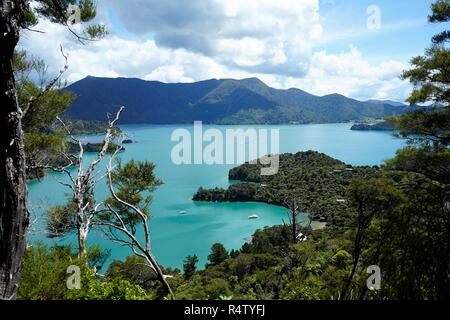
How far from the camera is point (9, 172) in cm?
188

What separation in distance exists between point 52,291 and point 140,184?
5.24 meters

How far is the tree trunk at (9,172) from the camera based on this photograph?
1.86m

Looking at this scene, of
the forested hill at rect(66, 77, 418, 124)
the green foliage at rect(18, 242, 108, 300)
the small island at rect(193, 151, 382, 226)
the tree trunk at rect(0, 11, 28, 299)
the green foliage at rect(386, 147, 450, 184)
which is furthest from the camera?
the forested hill at rect(66, 77, 418, 124)

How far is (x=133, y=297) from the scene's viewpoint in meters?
2.94

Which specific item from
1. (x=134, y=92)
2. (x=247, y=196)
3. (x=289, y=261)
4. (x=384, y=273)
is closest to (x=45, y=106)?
(x=384, y=273)

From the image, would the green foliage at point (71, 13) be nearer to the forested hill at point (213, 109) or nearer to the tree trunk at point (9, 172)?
the tree trunk at point (9, 172)

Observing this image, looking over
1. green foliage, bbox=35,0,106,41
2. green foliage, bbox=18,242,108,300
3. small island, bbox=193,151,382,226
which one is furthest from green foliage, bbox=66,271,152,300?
small island, bbox=193,151,382,226

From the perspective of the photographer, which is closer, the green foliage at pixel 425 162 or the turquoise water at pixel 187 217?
the green foliage at pixel 425 162

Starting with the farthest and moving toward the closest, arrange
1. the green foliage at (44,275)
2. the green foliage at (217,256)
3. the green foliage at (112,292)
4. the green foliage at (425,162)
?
the green foliage at (217,256)
the green foliage at (425,162)
the green foliage at (44,275)
the green foliage at (112,292)

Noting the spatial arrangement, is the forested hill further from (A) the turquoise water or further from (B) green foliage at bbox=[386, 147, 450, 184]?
(B) green foliage at bbox=[386, 147, 450, 184]

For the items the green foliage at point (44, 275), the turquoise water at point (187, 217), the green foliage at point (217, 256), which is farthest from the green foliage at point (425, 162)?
the green foliage at point (217, 256)

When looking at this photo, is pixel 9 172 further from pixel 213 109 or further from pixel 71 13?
pixel 213 109

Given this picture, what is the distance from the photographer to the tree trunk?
6.09ft
